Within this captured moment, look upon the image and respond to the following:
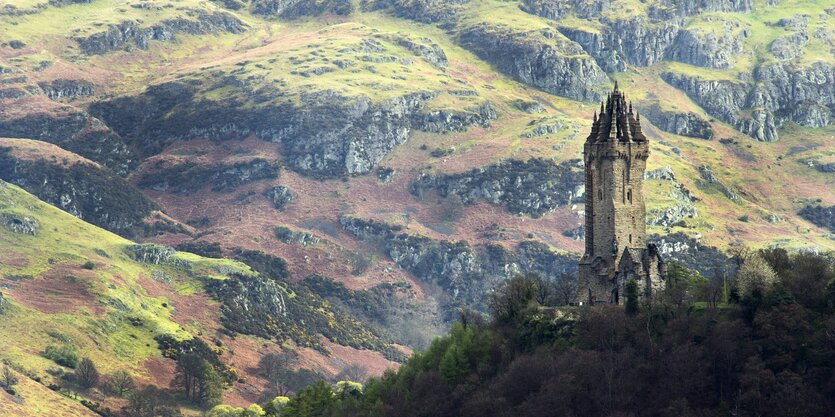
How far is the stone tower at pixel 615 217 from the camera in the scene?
181750 mm

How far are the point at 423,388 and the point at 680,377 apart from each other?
41.8m

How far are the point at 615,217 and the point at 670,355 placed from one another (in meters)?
27.4

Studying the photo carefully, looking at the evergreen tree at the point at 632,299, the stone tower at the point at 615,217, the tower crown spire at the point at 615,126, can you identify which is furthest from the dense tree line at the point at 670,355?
the tower crown spire at the point at 615,126

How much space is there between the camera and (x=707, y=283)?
181500 mm

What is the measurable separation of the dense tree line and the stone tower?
472 cm

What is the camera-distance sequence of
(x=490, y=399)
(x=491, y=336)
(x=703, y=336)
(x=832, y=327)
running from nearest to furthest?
1. (x=832, y=327)
2. (x=703, y=336)
3. (x=490, y=399)
4. (x=491, y=336)

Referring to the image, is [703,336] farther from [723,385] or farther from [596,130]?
[596,130]

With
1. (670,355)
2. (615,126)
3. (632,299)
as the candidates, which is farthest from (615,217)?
(670,355)

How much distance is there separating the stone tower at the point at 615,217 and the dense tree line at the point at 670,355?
4717 mm

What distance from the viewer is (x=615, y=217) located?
186500 mm

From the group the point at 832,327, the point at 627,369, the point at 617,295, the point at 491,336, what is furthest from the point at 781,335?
the point at 491,336

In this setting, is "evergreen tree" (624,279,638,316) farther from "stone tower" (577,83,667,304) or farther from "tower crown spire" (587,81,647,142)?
"tower crown spire" (587,81,647,142)

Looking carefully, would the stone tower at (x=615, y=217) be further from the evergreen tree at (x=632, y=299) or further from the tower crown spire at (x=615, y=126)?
the evergreen tree at (x=632, y=299)

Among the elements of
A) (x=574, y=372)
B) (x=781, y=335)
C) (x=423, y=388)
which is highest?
(x=781, y=335)
